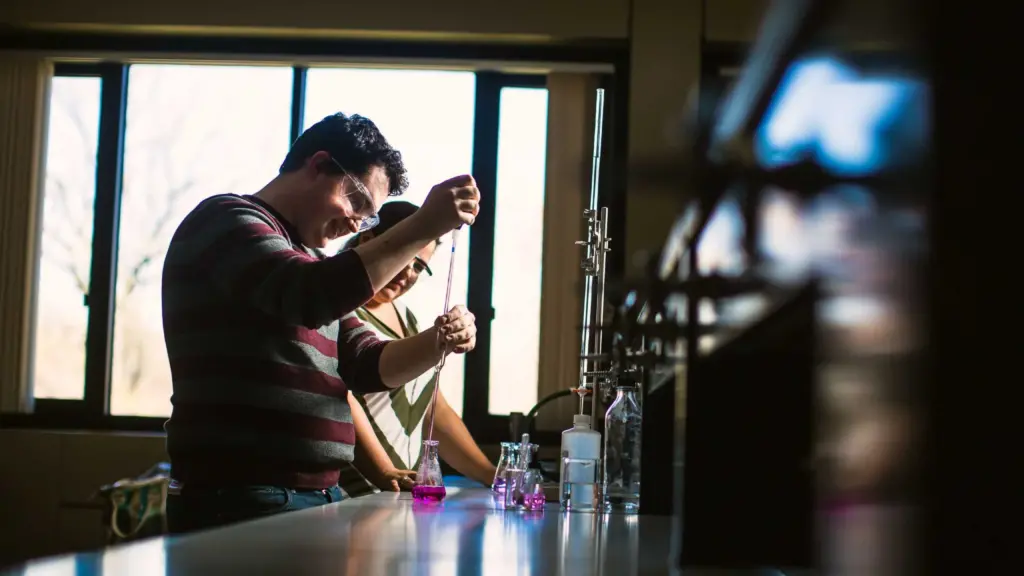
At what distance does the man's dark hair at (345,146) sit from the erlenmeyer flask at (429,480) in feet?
1.89

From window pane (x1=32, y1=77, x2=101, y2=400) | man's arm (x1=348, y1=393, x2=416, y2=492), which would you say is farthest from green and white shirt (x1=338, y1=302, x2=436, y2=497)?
window pane (x1=32, y1=77, x2=101, y2=400)

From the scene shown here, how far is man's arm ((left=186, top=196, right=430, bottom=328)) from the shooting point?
1588 millimetres

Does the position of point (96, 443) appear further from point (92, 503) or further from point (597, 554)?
point (597, 554)

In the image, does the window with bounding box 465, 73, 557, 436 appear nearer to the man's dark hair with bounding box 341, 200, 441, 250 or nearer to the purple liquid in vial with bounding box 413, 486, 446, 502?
the man's dark hair with bounding box 341, 200, 441, 250

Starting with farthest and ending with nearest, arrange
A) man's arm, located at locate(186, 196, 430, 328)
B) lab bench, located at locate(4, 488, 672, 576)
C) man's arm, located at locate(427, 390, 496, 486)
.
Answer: man's arm, located at locate(427, 390, 496, 486), man's arm, located at locate(186, 196, 430, 328), lab bench, located at locate(4, 488, 672, 576)

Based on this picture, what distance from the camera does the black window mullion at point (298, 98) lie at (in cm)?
429

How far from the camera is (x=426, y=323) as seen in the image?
4.19 metres

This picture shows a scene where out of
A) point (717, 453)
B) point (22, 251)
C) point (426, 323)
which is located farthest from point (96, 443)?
point (717, 453)

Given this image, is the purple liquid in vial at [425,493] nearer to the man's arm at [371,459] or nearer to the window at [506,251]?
the man's arm at [371,459]

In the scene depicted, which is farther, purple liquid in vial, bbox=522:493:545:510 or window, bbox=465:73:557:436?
window, bbox=465:73:557:436

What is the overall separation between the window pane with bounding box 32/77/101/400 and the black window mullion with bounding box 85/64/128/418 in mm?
42

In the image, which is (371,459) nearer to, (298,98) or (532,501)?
(532,501)

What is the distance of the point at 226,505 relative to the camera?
1627mm

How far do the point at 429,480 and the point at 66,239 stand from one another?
3280 mm
